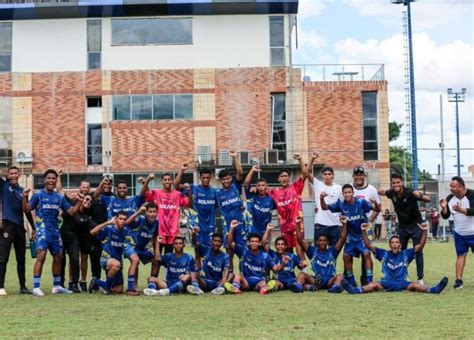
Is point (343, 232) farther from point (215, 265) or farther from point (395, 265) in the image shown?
point (215, 265)

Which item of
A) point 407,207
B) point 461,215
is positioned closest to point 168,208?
point 407,207

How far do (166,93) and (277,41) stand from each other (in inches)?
253

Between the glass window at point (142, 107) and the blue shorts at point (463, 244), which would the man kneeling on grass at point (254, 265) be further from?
the glass window at point (142, 107)

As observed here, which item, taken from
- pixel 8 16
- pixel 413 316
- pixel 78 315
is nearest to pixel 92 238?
pixel 78 315

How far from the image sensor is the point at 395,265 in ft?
39.2

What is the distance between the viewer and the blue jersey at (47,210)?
39.4 ft

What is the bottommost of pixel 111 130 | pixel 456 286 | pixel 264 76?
pixel 456 286

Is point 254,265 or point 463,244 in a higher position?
point 463,244

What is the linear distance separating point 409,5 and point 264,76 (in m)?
12.5

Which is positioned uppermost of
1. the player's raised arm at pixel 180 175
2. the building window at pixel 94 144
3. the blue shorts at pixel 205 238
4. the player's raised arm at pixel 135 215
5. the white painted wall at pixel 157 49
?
the white painted wall at pixel 157 49

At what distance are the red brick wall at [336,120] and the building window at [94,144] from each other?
1080 cm

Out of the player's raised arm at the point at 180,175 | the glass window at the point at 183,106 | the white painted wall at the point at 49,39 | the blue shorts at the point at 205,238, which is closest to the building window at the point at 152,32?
the white painted wall at the point at 49,39

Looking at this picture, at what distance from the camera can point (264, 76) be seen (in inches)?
1545

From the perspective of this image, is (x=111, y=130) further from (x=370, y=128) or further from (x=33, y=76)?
(x=370, y=128)
